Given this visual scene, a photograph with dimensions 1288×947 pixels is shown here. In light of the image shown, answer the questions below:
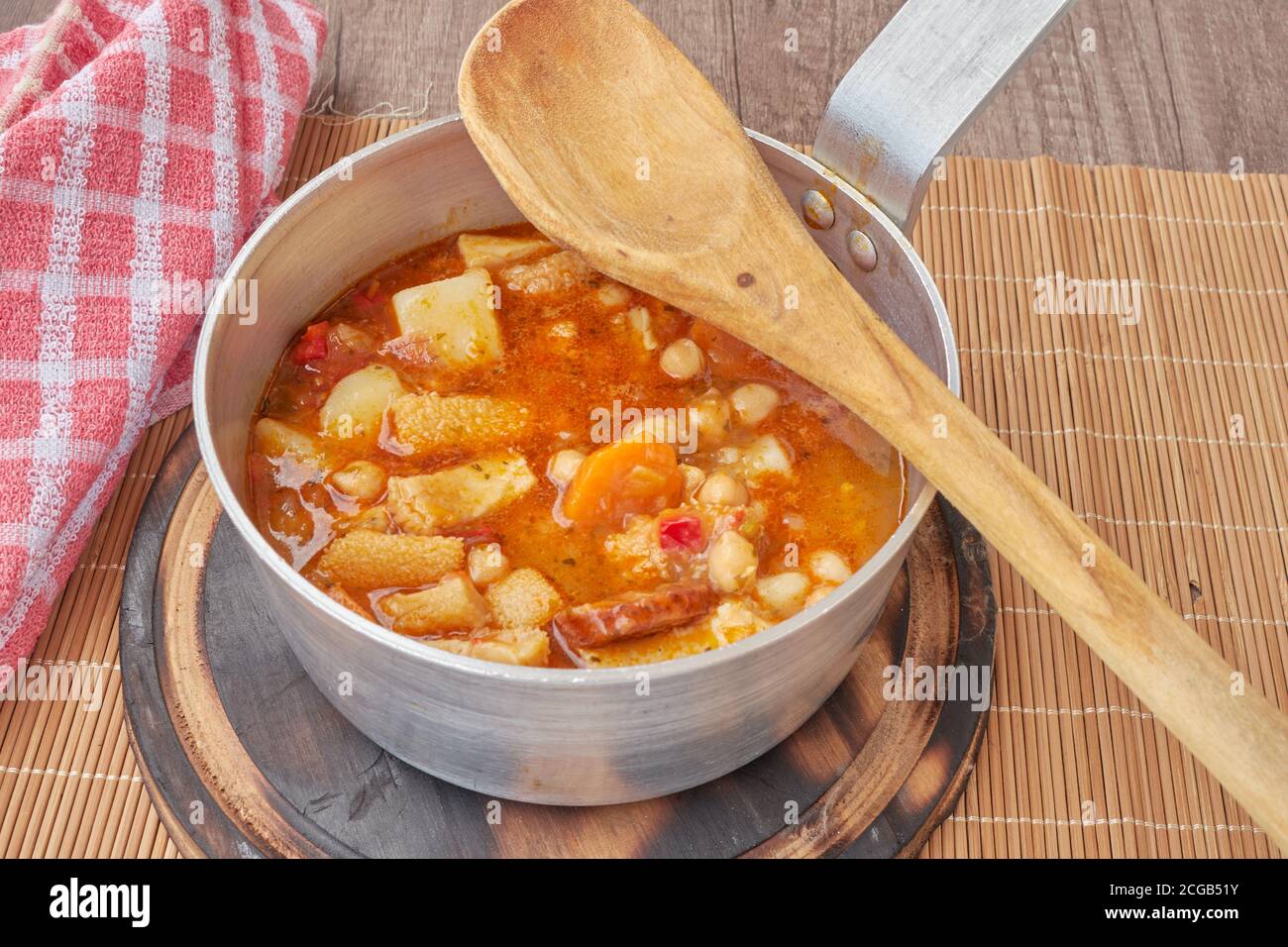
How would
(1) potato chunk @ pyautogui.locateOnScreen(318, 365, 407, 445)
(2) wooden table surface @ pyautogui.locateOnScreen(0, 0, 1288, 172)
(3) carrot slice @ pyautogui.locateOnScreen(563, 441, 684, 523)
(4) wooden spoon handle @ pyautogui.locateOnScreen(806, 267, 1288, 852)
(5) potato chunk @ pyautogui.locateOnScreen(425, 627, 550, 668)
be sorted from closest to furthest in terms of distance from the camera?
(4) wooden spoon handle @ pyautogui.locateOnScreen(806, 267, 1288, 852), (5) potato chunk @ pyautogui.locateOnScreen(425, 627, 550, 668), (3) carrot slice @ pyautogui.locateOnScreen(563, 441, 684, 523), (1) potato chunk @ pyautogui.locateOnScreen(318, 365, 407, 445), (2) wooden table surface @ pyautogui.locateOnScreen(0, 0, 1288, 172)

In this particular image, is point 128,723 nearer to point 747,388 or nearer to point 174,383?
point 174,383

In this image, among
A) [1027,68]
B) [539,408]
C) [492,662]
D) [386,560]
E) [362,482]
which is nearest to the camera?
[492,662]

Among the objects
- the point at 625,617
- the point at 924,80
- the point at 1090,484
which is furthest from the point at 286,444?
the point at 1090,484

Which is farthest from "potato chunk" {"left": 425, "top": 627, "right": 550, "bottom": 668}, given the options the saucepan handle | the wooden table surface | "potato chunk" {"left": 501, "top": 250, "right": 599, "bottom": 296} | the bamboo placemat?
the wooden table surface

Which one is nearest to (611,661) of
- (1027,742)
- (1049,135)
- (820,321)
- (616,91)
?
(820,321)

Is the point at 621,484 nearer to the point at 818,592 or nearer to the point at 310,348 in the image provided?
the point at 818,592

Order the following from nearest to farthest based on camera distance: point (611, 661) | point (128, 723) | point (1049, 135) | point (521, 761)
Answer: point (521, 761), point (611, 661), point (128, 723), point (1049, 135)

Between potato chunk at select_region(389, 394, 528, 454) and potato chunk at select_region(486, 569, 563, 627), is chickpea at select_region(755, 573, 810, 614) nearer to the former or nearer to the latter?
potato chunk at select_region(486, 569, 563, 627)
